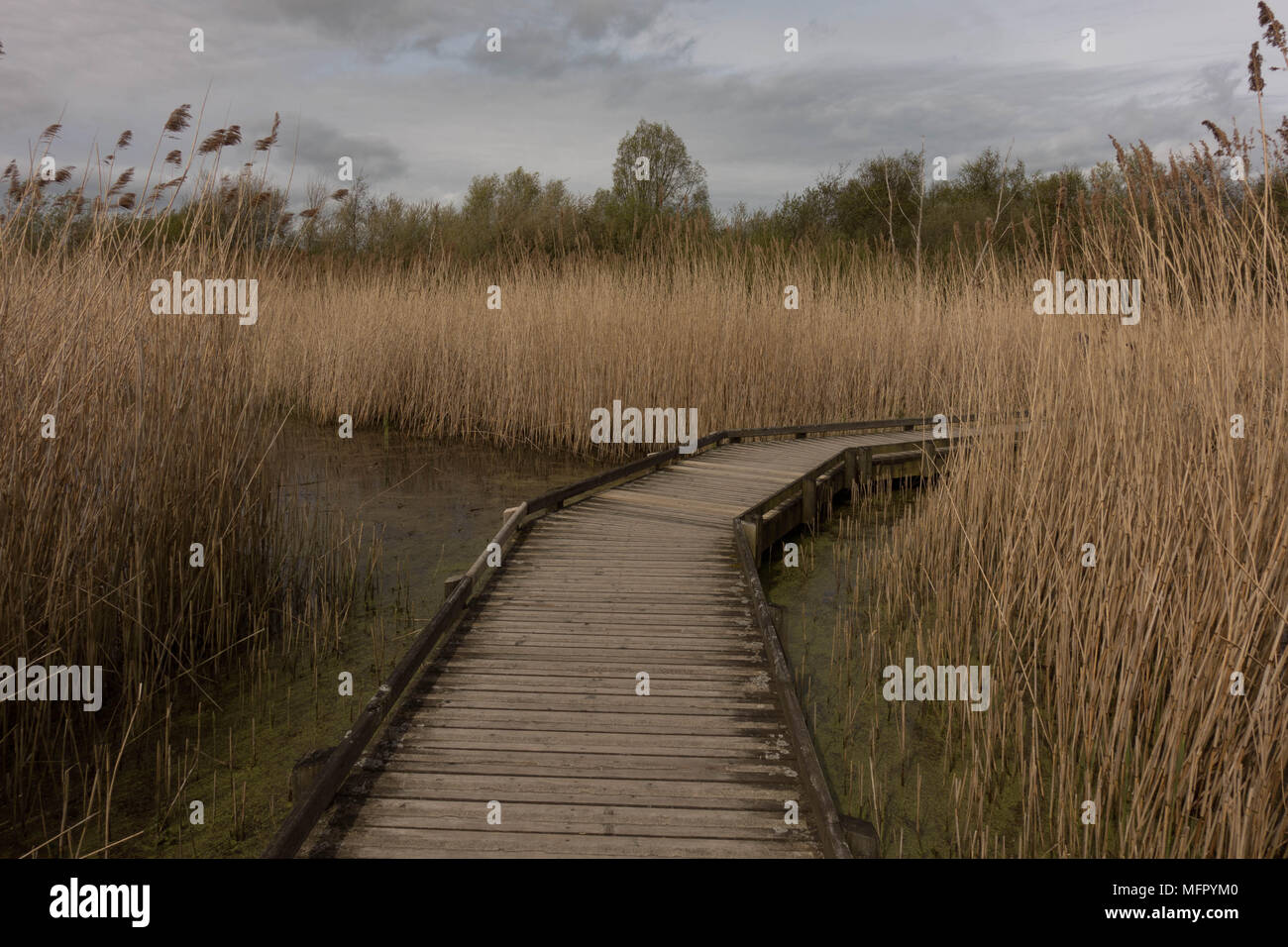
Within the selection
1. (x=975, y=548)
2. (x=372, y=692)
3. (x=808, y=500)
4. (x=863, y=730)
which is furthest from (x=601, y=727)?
(x=808, y=500)

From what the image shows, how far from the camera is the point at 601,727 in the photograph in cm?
283

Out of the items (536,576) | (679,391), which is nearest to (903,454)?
(679,391)

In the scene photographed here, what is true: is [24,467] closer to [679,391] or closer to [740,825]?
[740,825]

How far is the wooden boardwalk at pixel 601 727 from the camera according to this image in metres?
2.27

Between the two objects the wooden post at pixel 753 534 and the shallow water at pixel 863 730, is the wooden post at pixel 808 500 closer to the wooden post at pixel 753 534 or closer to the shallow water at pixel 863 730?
the shallow water at pixel 863 730

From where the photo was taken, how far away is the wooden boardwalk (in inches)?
89.3

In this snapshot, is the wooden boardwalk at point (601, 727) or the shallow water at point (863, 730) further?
the shallow water at point (863, 730)

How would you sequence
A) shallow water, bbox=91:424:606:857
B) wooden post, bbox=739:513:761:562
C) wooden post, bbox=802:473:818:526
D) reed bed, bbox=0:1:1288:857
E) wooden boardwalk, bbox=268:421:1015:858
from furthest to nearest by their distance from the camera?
wooden post, bbox=802:473:818:526
wooden post, bbox=739:513:761:562
shallow water, bbox=91:424:606:857
reed bed, bbox=0:1:1288:857
wooden boardwalk, bbox=268:421:1015:858

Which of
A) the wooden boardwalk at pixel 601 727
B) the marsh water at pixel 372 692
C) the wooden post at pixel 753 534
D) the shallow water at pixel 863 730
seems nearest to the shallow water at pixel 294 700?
the marsh water at pixel 372 692

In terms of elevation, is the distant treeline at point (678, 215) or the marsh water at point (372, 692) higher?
the distant treeline at point (678, 215)

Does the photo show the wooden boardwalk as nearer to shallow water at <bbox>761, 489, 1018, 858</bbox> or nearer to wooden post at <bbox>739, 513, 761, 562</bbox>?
wooden post at <bbox>739, 513, 761, 562</bbox>

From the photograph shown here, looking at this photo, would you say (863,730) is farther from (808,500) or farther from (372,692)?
(808,500)

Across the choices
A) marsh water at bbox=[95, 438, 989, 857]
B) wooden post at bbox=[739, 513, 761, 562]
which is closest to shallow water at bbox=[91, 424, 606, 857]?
marsh water at bbox=[95, 438, 989, 857]
